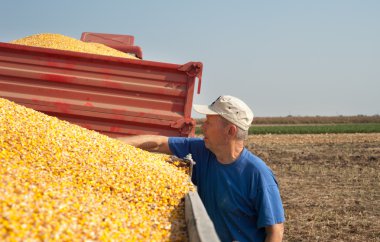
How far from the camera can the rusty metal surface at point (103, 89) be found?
6.19 m

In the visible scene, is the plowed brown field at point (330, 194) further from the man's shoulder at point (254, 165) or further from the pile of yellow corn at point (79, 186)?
the pile of yellow corn at point (79, 186)

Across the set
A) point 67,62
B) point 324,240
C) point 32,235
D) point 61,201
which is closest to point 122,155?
point 61,201

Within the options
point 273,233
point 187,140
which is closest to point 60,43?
point 187,140

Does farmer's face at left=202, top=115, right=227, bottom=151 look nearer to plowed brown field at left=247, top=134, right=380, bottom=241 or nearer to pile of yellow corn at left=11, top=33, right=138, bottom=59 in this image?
plowed brown field at left=247, top=134, right=380, bottom=241

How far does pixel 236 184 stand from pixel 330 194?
626 centimetres

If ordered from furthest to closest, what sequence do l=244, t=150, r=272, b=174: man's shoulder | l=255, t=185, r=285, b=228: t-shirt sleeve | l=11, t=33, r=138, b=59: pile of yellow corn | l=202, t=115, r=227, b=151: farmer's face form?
l=11, t=33, r=138, b=59: pile of yellow corn < l=202, t=115, r=227, b=151: farmer's face < l=244, t=150, r=272, b=174: man's shoulder < l=255, t=185, r=285, b=228: t-shirt sleeve

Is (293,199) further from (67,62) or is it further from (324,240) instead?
(67,62)

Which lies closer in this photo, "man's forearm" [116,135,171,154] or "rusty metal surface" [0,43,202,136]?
"man's forearm" [116,135,171,154]

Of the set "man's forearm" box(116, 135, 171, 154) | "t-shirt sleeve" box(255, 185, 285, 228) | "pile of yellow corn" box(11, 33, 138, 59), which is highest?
"pile of yellow corn" box(11, 33, 138, 59)

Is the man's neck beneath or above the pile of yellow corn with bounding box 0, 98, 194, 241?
above

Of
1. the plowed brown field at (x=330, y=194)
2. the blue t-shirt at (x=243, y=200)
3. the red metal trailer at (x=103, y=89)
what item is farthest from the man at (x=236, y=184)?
the plowed brown field at (x=330, y=194)

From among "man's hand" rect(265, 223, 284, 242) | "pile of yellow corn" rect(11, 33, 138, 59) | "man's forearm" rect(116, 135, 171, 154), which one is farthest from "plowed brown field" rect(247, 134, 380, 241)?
"pile of yellow corn" rect(11, 33, 138, 59)

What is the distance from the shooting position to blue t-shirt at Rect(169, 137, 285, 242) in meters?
3.94

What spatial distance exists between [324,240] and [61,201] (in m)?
4.79
